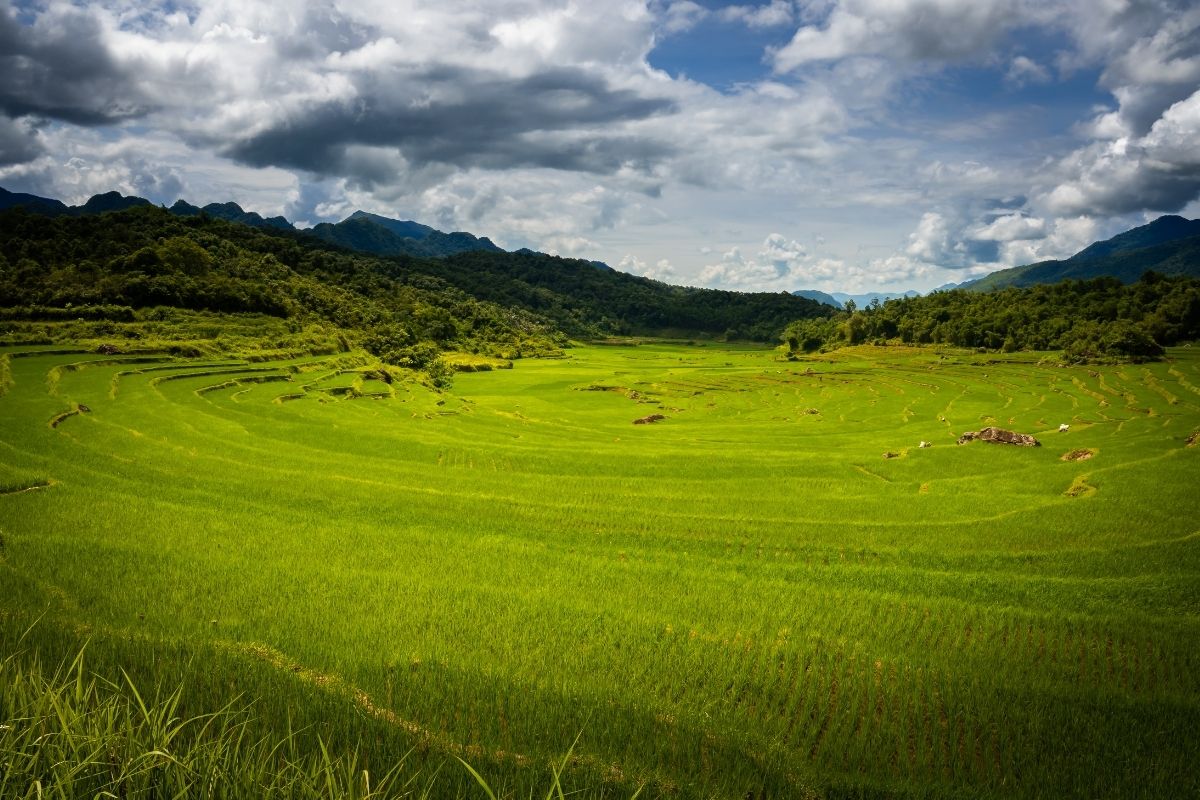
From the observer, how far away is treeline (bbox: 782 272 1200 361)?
101250 mm

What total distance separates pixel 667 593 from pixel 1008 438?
27106mm

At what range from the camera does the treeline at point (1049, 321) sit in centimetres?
10125

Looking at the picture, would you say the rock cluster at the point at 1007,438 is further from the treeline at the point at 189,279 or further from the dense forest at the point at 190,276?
the dense forest at the point at 190,276

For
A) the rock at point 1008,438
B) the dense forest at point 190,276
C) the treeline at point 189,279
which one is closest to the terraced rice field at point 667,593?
the rock at point 1008,438

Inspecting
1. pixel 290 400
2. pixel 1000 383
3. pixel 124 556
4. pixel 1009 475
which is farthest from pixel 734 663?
pixel 1000 383

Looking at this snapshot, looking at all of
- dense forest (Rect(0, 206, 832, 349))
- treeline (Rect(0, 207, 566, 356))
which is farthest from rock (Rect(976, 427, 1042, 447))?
dense forest (Rect(0, 206, 832, 349))

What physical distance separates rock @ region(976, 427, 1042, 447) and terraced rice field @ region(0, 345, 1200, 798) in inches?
41.5

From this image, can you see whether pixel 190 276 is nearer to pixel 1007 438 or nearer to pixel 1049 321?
pixel 1007 438

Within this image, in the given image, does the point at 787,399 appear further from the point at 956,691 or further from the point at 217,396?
the point at 956,691

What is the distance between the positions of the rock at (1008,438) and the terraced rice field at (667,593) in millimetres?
1053

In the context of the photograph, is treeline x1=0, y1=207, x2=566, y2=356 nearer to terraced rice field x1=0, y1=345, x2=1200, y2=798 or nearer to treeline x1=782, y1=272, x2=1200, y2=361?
terraced rice field x1=0, y1=345, x2=1200, y2=798

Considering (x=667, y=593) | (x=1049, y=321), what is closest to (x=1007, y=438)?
(x=667, y=593)

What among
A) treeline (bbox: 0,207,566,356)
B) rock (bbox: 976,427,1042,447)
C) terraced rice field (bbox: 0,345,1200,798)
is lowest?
terraced rice field (bbox: 0,345,1200,798)

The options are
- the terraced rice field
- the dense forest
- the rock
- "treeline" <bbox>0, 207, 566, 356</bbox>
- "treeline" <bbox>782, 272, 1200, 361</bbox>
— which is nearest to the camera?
the terraced rice field
